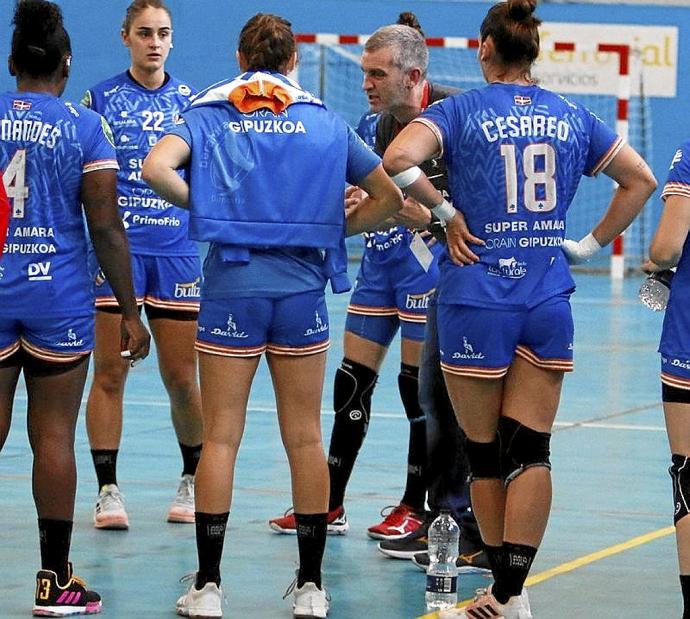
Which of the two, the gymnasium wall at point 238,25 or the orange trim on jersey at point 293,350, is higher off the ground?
the gymnasium wall at point 238,25

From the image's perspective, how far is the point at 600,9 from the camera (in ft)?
63.3

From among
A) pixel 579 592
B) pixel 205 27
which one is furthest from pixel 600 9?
pixel 579 592

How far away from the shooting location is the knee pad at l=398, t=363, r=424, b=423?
678 cm

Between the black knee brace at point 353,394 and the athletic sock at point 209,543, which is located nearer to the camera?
the athletic sock at point 209,543

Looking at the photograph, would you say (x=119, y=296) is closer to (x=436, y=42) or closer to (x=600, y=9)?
(x=436, y=42)

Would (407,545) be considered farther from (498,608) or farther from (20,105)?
(20,105)

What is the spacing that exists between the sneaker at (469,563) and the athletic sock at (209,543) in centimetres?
111

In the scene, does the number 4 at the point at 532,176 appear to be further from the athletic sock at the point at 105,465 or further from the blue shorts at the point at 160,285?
the athletic sock at the point at 105,465

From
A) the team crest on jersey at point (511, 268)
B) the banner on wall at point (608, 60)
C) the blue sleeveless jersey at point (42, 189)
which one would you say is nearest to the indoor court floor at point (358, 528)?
the blue sleeveless jersey at point (42, 189)

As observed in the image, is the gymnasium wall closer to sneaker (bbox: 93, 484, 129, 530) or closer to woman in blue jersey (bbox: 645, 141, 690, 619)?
sneaker (bbox: 93, 484, 129, 530)

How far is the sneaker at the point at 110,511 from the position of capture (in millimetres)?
6648

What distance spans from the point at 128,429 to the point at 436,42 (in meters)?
9.74

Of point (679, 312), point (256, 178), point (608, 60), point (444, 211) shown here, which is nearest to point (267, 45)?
point (256, 178)

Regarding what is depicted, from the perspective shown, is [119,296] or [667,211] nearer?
[667,211]
